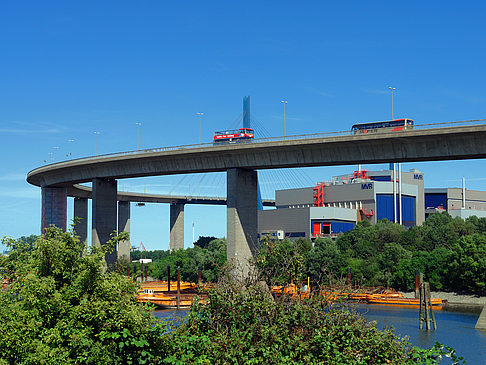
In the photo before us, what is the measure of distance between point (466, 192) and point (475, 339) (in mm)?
133338

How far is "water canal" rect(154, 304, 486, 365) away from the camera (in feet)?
154

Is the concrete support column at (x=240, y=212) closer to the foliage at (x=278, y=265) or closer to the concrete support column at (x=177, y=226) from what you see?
the foliage at (x=278, y=265)

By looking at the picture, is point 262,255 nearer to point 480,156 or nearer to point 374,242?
point 480,156

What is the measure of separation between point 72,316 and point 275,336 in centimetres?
591

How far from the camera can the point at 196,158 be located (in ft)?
244

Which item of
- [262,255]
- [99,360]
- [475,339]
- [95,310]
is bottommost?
[475,339]

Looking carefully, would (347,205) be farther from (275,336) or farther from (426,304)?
(275,336)

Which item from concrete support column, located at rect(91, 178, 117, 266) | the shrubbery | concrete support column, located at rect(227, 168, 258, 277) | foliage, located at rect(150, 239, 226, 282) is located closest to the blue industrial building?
foliage, located at rect(150, 239, 226, 282)

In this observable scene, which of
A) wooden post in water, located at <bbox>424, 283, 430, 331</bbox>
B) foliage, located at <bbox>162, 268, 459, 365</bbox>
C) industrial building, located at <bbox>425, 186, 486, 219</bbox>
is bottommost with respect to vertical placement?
wooden post in water, located at <bbox>424, 283, 430, 331</bbox>

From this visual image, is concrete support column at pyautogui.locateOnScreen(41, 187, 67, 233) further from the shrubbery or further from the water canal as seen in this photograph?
the shrubbery

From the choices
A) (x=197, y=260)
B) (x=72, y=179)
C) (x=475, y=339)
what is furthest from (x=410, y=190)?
(x=475, y=339)

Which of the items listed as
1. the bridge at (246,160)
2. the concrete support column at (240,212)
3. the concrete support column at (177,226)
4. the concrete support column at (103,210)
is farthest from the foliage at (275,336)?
the concrete support column at (177,226)

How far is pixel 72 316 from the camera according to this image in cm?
1738

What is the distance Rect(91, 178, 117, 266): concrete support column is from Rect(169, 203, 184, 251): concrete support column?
6467 centimetres
